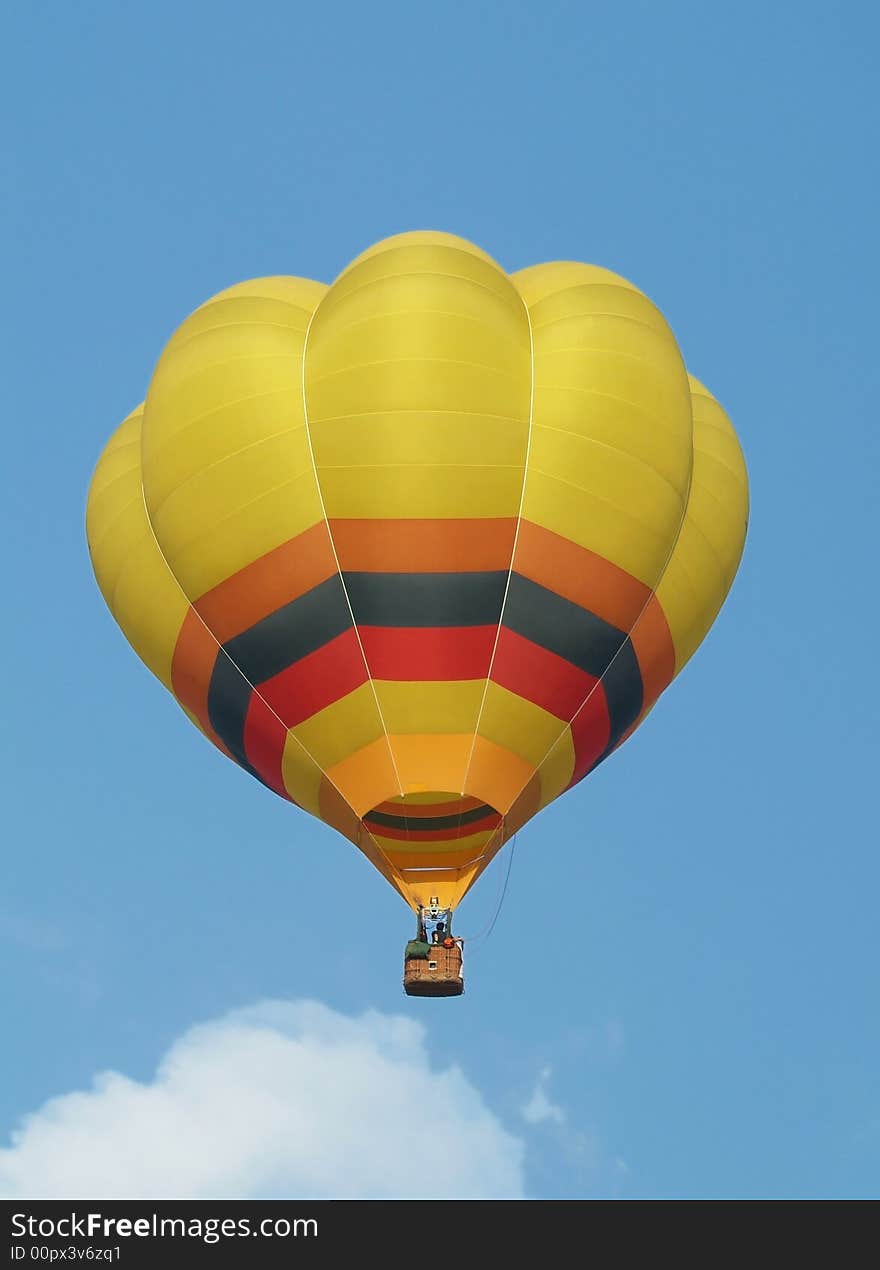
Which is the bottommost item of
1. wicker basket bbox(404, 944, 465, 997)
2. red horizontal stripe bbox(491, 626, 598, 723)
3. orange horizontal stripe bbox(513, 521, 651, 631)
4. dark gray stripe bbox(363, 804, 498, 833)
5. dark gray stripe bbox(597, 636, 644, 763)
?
wicker basket bbox(404, 944, 465, 997)

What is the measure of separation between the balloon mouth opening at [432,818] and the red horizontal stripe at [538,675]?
1.24 meters

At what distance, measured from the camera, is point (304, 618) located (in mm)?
29766

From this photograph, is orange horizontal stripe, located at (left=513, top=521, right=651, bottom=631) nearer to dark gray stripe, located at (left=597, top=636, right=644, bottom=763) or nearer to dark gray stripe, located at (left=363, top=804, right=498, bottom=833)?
dark gray stripe, located at (left=597, top=636, right=644, bottom=763)

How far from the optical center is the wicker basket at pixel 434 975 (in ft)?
97.3

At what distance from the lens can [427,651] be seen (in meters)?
29.6

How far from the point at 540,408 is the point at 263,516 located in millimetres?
3089

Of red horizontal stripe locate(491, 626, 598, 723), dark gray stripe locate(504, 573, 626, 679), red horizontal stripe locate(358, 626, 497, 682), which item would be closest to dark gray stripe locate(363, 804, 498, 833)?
red horizontal stripe locate(491, 626, 598, 723)

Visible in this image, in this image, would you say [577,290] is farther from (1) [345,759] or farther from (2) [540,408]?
(1) [345,759]

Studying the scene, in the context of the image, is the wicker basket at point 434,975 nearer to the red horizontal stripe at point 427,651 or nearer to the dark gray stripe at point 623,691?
the red horizontal stripe at point 427,651

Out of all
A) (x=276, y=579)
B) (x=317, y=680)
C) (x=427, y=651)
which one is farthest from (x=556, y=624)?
(x=276, y=579)

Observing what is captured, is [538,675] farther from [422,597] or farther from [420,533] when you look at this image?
[420,533]

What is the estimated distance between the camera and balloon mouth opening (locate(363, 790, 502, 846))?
29.8 metres

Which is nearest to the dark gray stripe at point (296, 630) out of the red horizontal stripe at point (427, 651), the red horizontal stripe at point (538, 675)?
the red horizontal stripe at point (427, 651)

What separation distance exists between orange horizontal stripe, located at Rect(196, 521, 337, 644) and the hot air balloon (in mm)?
23
